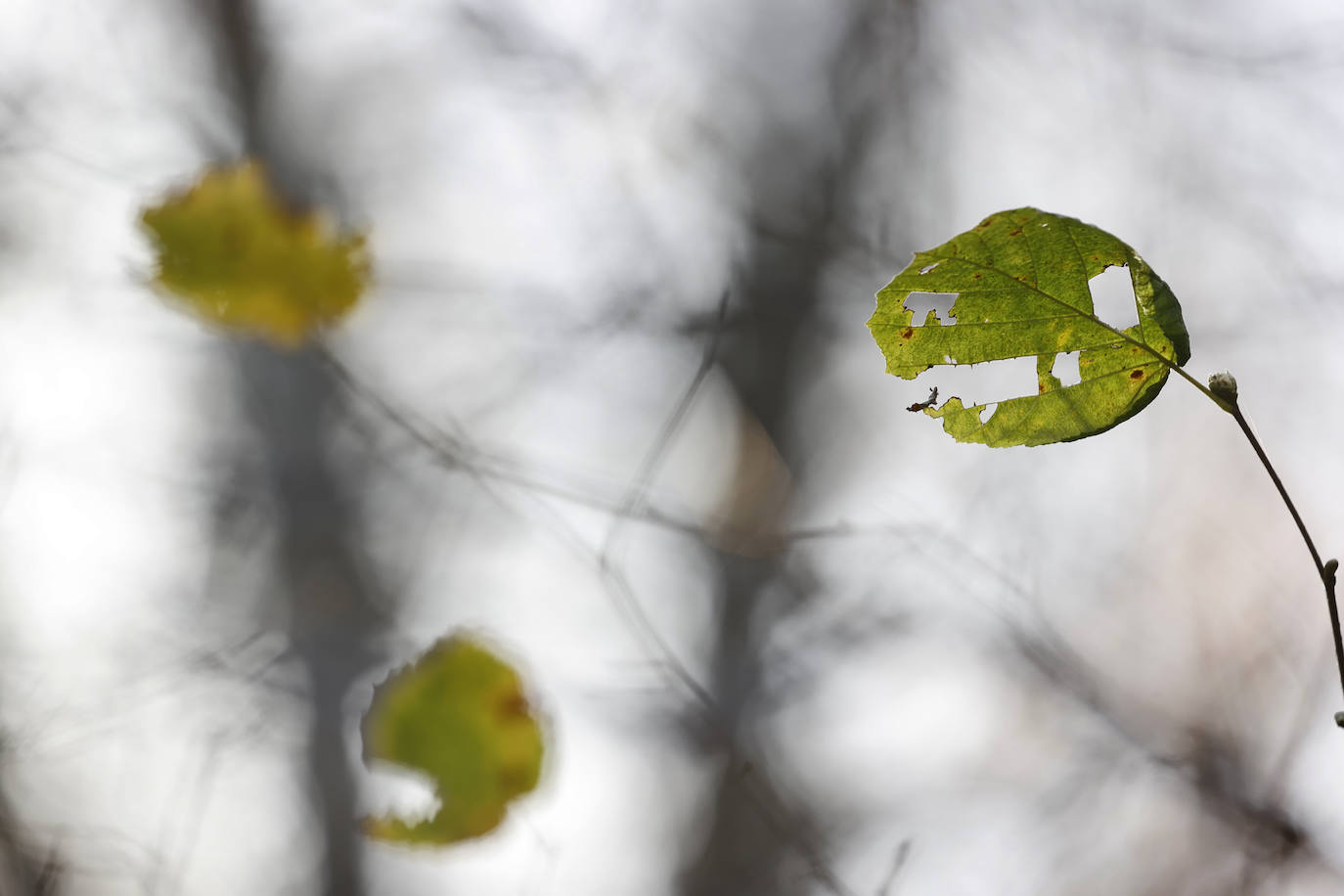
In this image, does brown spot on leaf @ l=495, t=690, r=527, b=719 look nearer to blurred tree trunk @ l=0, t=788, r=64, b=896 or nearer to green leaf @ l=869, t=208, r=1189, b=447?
green leaf @ l=869, t=208, r=1189, b=447

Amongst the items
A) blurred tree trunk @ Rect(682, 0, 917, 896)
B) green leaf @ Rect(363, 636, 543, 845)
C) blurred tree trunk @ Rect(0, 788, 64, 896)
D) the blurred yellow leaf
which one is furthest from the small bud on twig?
blurred tree trunk @ Rect(0, 788, 64, 896)

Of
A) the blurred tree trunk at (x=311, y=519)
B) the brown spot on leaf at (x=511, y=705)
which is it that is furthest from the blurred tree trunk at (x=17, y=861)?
the brown spot on leaf at (x=511, y=705)

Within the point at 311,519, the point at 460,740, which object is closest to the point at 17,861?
the point at 311,519

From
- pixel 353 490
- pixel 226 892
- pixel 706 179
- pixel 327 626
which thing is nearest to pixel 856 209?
pixel 706 179

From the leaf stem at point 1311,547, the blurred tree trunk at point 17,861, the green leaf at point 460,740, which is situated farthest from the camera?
the blurred tree trunk at point 17,861

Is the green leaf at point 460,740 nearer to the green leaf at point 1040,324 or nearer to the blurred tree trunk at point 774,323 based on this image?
the green leaf at point 1040,324

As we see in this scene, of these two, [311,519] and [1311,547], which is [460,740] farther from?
[311,519]
